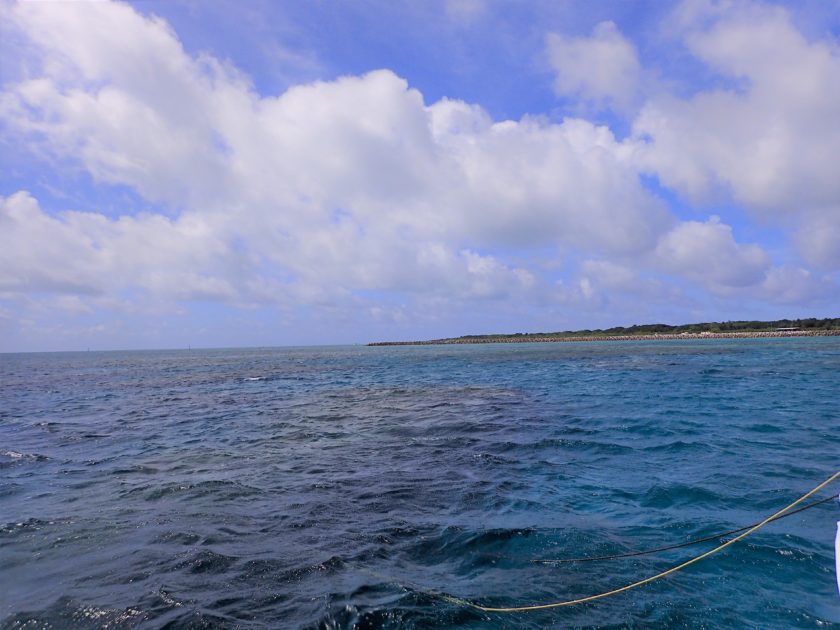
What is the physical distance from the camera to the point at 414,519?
8320mm

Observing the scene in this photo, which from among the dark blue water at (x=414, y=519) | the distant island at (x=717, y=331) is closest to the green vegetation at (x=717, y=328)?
the distant island at (x=717, y=331)

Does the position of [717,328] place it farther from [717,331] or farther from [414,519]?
[414,519]

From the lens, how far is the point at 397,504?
9086mm

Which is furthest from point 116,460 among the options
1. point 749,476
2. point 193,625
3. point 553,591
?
point 749,476

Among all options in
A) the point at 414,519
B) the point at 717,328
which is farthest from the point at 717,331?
the point at 414,519

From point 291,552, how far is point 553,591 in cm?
381

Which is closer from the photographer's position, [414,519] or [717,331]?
[414,519]

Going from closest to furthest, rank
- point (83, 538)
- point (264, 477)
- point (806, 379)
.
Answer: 1. point (83, 538)
2. point (264, 477)
3. point (806, 379)

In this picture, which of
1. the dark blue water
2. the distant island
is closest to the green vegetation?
the distant island

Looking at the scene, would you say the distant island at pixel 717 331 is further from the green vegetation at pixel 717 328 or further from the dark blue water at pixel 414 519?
the dark blue water at pixel 414 519

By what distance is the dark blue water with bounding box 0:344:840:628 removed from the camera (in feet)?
18.5

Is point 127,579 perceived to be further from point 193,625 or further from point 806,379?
point 806,379

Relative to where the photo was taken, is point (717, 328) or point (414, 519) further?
point (717, 328)

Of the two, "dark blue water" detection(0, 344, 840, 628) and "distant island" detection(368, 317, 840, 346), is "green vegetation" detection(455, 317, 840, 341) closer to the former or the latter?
"distant island" detection(368, 317, 840, 346)
